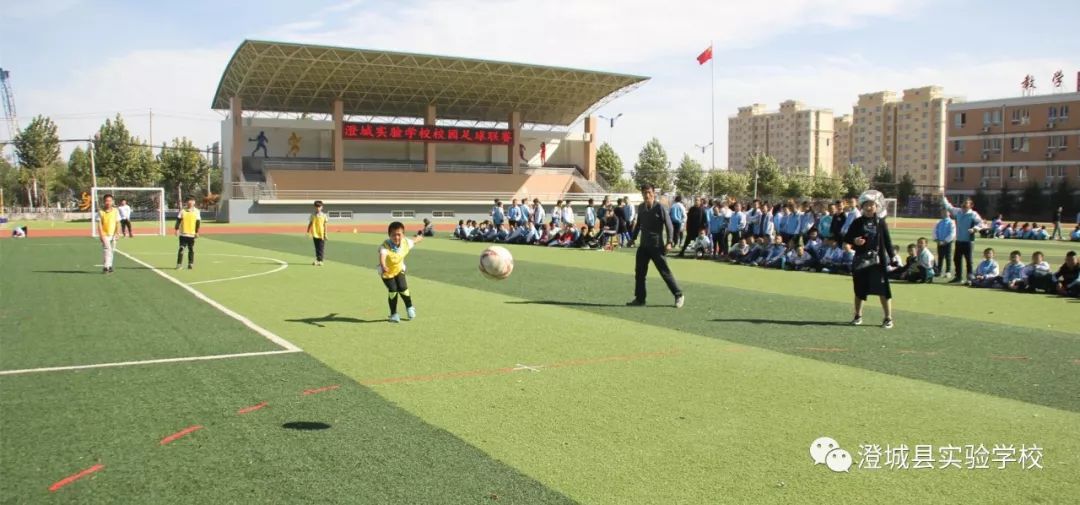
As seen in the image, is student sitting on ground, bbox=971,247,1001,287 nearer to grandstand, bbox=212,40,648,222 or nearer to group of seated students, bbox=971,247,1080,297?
group of seated students, bbox=971,247,1080,297

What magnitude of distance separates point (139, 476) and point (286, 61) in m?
48.1

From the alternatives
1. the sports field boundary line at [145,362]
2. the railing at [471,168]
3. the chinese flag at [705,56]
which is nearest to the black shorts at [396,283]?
the sports field boundary line at [145,362]

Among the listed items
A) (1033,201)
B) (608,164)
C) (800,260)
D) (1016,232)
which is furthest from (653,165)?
(800,260)

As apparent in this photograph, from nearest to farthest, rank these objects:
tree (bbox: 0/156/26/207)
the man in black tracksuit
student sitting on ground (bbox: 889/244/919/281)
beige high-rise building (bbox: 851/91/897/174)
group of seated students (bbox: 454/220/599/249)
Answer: the man in black tracksuit
student sitting on ground (bbox: 889/244/919/281)
group of seated students (bbox: 454/220/599/249)
tree (bbox: 0/156/26/207)
beige high-rise building (bbox: 851/91/897/174)

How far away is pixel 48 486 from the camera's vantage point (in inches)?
187

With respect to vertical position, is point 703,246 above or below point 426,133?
below

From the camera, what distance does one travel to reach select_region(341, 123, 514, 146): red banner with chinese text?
5844cm

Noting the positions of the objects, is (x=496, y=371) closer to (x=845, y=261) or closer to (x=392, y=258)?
(x=392, y=258)

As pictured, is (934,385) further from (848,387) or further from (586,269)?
(586,269)

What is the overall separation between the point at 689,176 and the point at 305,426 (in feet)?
274

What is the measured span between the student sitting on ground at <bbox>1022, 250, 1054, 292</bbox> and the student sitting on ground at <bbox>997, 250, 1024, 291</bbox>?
120mm

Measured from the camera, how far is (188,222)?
1898 cm

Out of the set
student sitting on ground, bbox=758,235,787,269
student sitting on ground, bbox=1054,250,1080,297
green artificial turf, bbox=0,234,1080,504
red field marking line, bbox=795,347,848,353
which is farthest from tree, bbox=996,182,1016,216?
red field marking line, bbox=795,347,848,353

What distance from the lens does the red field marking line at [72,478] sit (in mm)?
4742
